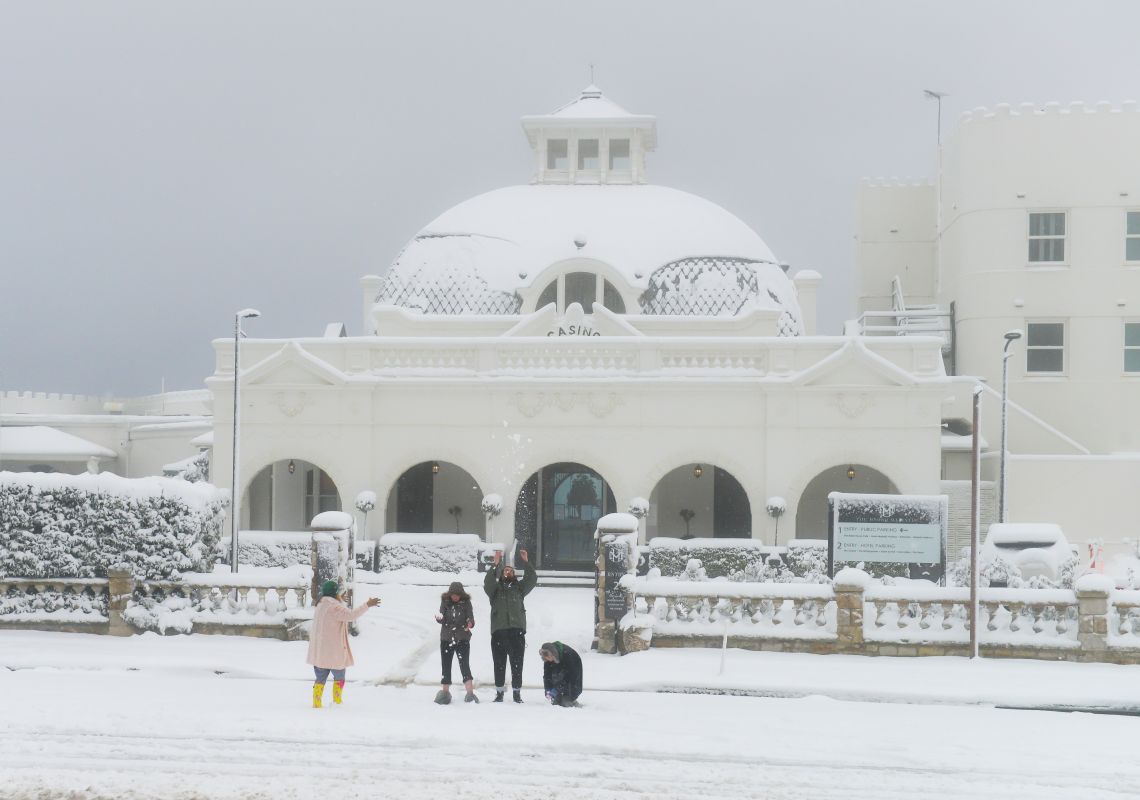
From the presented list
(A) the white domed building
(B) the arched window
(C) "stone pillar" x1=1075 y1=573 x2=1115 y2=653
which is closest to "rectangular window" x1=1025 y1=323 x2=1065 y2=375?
(A) the white domed building

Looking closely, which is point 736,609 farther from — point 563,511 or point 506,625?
point 563,511

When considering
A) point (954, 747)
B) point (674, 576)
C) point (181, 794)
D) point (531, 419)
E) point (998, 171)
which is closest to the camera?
point (181, 794)

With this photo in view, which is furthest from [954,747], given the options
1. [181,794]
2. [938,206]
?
[938,206]

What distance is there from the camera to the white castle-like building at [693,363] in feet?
83.5

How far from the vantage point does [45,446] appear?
3709cm

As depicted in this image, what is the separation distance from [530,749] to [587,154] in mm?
27111

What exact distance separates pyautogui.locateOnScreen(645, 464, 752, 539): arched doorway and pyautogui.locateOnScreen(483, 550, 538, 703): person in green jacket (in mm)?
15152

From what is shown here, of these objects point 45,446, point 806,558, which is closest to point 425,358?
point 806,558

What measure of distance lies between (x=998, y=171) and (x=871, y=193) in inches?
241

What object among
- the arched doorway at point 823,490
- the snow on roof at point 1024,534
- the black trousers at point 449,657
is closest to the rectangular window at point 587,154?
the arched doorway at point 823,490

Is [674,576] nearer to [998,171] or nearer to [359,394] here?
[359,394]

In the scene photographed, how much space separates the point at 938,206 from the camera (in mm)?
35281

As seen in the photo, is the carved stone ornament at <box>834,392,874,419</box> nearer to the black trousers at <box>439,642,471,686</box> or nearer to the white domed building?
the white domed building

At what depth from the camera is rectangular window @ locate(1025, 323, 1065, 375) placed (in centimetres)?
3022
